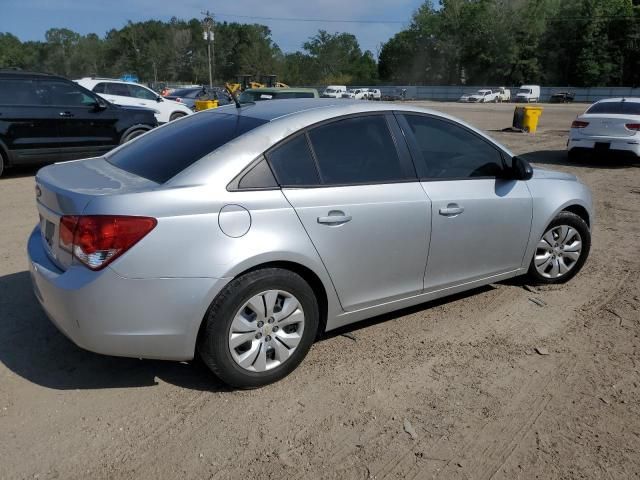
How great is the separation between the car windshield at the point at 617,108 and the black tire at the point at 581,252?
8.59 metres

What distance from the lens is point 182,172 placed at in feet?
10.2

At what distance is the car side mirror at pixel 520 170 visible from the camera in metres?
4.26

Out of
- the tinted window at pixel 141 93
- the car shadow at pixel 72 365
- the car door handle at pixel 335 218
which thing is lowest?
the car shadow at pixel 72 365

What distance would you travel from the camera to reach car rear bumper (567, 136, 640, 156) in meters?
11.6

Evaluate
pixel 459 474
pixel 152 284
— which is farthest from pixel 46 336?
pixel 459 474

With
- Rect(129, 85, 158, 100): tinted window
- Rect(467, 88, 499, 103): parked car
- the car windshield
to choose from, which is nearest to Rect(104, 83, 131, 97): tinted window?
Rect(129, 85, 158, 100): tinted window

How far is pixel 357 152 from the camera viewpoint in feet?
11.9

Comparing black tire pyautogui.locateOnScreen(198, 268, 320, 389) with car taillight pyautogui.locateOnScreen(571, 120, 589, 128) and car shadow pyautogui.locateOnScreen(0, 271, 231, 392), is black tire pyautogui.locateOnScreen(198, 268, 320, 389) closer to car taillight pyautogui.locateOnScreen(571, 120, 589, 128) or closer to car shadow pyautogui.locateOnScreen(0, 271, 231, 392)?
car shadow pyautogui.locateOnScreen(0, 271, 231, 392)

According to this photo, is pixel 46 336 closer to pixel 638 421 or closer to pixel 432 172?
pixel 432 172

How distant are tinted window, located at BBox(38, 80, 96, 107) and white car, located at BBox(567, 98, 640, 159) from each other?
10109 mm

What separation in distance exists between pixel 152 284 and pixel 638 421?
2.70 meters

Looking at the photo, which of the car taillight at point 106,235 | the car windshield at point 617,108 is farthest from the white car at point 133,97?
the car taillight at point 106,235

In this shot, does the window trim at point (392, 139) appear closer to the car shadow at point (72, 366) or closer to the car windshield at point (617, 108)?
the car shadow at point (72, 366)

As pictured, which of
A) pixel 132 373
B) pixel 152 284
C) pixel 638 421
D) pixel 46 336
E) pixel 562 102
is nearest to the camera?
pixel 152 284
